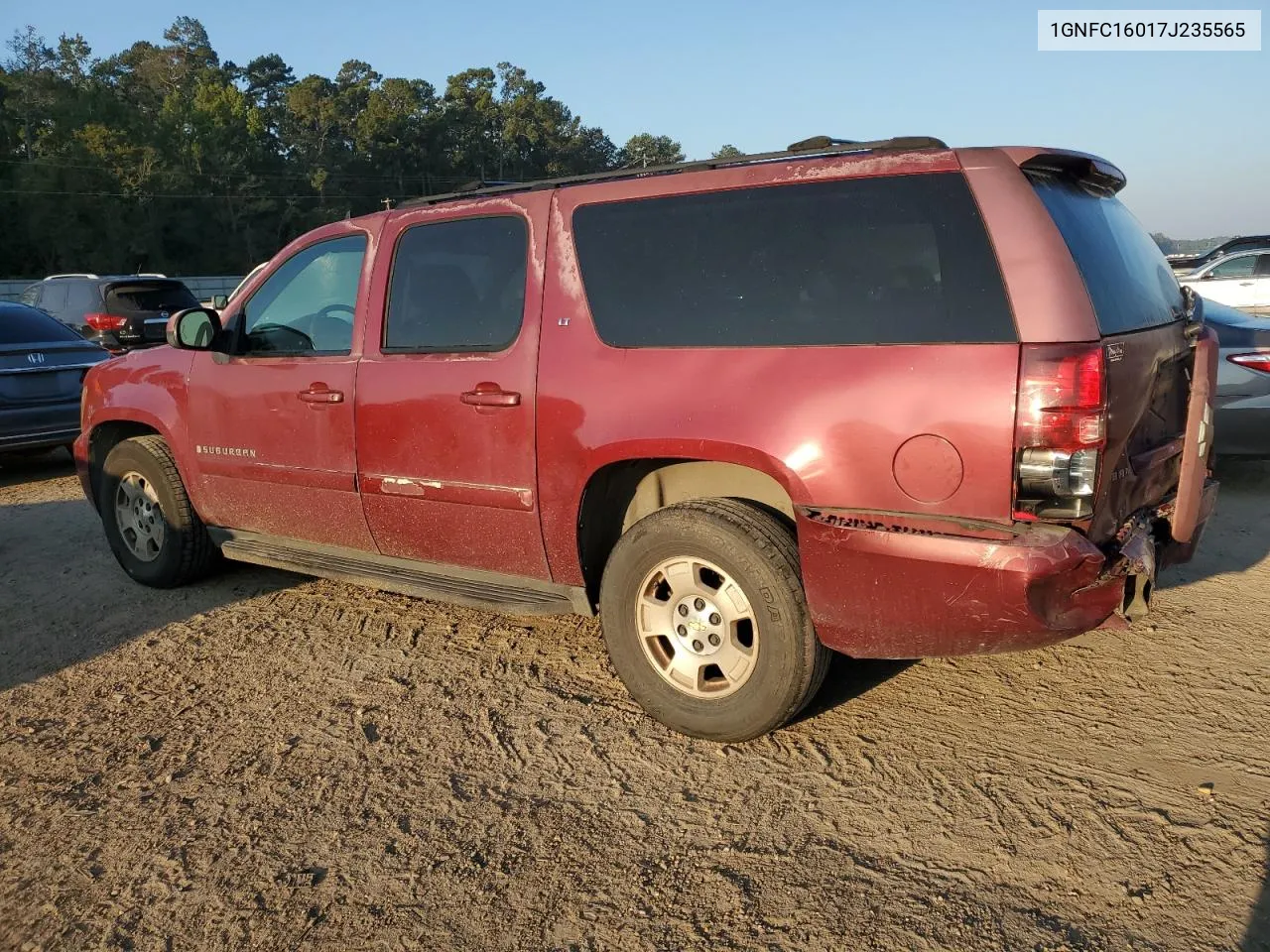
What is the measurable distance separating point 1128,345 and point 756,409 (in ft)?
3.70

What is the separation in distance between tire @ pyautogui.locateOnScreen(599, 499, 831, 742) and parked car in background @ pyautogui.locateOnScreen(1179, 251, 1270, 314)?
14.5 metres

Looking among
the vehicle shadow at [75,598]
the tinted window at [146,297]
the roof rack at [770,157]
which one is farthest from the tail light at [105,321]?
the roof rack at [770,157]

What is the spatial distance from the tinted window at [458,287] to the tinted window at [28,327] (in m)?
6.26

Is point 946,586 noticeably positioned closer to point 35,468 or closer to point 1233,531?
point 1233,531

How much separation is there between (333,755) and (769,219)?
2.41 meters

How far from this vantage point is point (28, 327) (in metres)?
8.94

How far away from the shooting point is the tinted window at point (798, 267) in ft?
9.53

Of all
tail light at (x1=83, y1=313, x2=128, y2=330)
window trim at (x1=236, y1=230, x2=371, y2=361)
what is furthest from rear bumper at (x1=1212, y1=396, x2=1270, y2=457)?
tail light at (x1=83, y1=313, x2=128, y2=330)

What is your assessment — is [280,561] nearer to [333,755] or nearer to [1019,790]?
[333,755]

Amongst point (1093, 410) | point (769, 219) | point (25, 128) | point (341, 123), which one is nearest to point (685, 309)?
point (769, 219)

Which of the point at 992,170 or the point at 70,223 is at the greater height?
the point at 70,223

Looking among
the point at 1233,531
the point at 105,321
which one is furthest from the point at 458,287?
the point at 105,321

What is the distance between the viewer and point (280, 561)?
4.83 m

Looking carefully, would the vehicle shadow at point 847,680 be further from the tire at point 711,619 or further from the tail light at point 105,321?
the tail light at point 105,321
